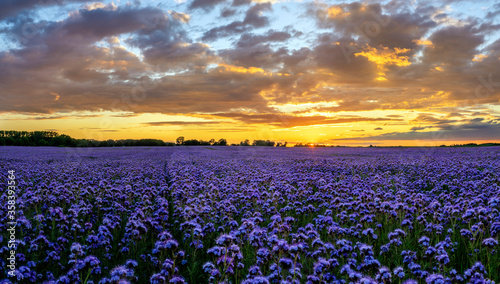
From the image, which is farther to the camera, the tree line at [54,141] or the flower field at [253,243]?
the tree line at [54,141]

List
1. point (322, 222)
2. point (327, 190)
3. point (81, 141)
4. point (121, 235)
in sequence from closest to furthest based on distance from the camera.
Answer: point (322, 222) < point (121, 235) < point (327, 190) < point (81, 141)

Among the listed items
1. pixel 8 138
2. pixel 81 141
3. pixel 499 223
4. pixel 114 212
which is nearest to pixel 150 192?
pixel 114 212

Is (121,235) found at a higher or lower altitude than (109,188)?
lower

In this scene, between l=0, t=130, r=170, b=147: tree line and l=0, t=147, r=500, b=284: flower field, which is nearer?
l=0, t=147, r=500, b=284: flower field

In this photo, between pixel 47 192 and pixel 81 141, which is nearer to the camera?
pixel 47 192

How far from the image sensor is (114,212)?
835 centimetres

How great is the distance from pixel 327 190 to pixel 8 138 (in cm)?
7746

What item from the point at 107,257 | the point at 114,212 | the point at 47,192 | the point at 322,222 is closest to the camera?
the point at 107,257

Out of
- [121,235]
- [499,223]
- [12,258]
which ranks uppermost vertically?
[499,223]

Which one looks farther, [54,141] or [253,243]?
[54,141]

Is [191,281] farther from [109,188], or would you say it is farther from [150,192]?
[109,188]

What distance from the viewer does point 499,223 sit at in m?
5.65

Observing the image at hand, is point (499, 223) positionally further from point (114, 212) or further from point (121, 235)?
point (114, 212)

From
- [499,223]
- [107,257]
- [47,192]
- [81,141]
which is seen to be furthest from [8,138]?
[499,223]
